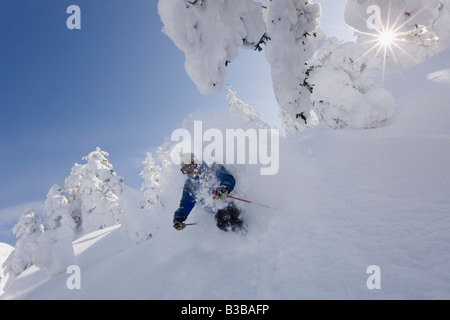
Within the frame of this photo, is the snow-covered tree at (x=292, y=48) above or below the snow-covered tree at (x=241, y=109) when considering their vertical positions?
below

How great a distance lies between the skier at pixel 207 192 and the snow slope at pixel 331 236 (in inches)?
12.5

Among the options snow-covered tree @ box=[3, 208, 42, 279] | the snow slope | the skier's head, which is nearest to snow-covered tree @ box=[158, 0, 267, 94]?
the skier's head

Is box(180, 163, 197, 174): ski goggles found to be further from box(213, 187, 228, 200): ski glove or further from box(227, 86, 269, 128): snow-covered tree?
box(227, 86, 269, 128): snow-covered tree

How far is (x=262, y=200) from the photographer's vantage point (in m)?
4.34

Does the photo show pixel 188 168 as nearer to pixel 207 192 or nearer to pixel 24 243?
pixel 207 192

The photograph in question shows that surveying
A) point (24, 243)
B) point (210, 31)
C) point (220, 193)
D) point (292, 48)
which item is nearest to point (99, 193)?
point (24, 243)

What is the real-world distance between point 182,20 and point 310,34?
11.5 feet

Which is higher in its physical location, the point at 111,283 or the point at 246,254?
the point at 246,254

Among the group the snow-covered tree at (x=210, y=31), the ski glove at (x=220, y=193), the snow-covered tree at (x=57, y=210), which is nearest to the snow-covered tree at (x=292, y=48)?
the snow-covered tree at (x=210, y=31)

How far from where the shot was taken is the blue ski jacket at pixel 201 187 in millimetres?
4254

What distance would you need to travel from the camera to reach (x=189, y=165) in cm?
455

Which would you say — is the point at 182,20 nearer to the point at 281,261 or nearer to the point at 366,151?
the point at 281,261

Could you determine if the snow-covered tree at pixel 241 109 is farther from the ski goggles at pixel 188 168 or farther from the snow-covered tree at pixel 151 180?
the ski goggles at pixel 188 168

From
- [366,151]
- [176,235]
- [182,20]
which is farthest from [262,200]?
[182,20]
